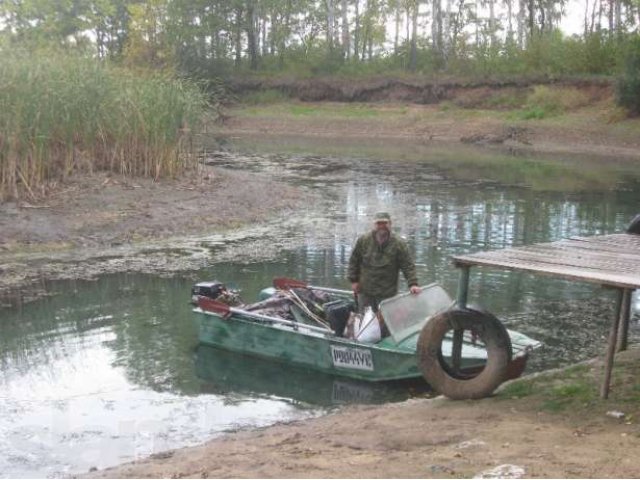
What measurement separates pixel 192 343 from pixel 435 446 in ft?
16.8

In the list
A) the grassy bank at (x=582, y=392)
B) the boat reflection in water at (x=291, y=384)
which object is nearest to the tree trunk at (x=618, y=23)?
the boat reflection in water at (x=291, y=384)

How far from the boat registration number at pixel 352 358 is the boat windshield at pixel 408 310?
0.37m

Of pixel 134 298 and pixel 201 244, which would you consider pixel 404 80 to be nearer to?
pixel 201 244

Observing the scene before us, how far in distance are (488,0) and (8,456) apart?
198ft

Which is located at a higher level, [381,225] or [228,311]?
[381,225]

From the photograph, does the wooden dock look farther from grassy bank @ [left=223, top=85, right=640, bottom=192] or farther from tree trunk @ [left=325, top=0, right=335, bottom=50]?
tree trunk @ [left=325, top=0, right=335, bottom=50]

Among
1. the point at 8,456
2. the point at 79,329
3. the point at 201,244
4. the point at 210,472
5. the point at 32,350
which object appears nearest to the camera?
the point at 210,472

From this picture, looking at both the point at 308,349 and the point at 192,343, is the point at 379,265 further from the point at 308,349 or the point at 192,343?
the point at 192,343

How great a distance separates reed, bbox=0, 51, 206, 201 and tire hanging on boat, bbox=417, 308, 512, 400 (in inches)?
455

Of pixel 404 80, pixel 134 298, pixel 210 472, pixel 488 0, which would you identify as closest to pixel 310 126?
pixel 404 80

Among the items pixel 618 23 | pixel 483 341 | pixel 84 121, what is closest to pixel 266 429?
pixel 483 341

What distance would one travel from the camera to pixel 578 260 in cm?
825

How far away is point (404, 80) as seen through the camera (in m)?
52.9

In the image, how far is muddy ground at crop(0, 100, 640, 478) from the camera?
20.6ft
